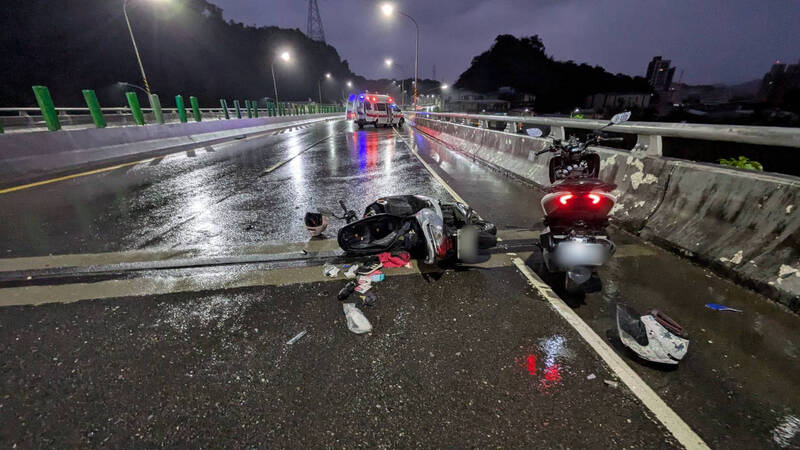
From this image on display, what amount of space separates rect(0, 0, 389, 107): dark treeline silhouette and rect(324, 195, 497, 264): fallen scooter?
62593 mm

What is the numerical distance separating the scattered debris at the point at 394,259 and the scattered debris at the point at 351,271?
33 cm

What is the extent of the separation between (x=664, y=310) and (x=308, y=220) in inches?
153

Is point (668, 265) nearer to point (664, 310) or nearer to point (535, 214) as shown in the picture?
point (664, 310)

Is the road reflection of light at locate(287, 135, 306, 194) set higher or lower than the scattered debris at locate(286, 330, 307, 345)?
lower

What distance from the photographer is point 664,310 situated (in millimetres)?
2826

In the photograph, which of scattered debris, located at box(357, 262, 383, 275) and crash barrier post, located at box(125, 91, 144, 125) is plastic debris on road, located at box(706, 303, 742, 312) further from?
crash barrier post, located at box(125, 91, 144, 125)

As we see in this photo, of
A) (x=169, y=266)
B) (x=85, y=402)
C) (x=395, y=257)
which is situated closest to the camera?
(x=85, y=402)

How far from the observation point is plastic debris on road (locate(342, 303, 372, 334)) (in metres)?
2.59

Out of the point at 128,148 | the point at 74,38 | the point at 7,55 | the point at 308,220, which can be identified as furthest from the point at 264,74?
the point at 308,220

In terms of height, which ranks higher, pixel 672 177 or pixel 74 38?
pixel 74 38

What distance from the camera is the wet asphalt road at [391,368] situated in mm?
1766

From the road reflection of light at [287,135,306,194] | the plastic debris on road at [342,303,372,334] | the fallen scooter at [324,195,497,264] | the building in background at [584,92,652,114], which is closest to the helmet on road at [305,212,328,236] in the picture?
the fallen scooter at [324,195,497,264]

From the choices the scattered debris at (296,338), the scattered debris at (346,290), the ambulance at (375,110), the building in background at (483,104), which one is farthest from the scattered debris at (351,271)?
the building in background at (483,104)

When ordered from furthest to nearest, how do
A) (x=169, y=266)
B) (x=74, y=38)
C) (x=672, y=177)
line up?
(x=74, y=38) → (x=672, y=177) → (x=169, y=266)
